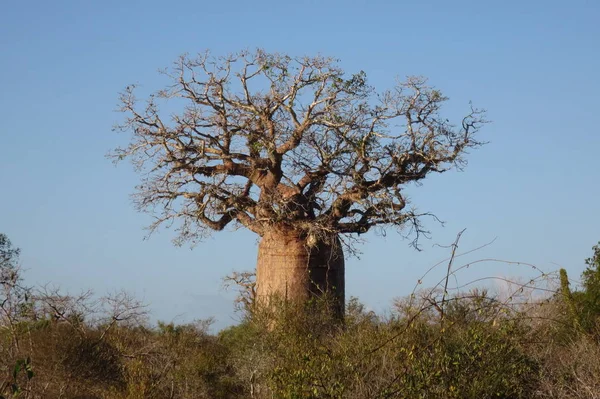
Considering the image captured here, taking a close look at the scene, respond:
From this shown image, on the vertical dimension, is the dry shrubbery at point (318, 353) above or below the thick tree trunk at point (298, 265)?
below

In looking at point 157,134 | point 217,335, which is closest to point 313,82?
point 157,134

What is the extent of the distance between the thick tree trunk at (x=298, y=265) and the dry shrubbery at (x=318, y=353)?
455 millimetres

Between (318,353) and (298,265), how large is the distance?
14.8 ft

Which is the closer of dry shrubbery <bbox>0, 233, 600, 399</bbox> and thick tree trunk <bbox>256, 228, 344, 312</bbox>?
dry shrubbery <bbox>0, 233, 600, 399</bbox>

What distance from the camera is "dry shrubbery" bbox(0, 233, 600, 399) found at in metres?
7.54

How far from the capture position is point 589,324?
1389cm

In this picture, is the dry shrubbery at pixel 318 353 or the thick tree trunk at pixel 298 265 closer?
the dry shrubbery at pixel 318 353

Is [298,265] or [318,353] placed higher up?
[298,265]

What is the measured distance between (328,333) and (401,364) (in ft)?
13.3

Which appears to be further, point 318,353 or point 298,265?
point 298,265

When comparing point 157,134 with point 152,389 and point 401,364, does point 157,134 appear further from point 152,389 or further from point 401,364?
point 401,364

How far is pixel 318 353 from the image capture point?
858cm

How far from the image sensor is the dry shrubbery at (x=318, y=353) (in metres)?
7.54

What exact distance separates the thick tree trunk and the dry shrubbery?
0.45 metres
